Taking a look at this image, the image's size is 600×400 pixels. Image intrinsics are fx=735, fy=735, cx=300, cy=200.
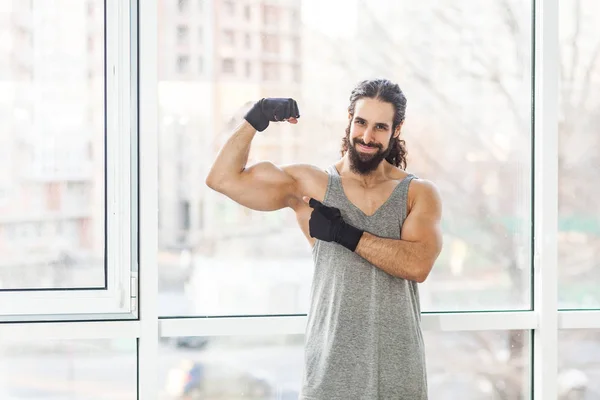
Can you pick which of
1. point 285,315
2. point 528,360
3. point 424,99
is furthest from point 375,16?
point 528,360

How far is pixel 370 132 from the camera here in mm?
2389

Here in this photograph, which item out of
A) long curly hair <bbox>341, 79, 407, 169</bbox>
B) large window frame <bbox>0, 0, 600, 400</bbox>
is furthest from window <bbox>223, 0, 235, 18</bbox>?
long curly hair <bbox>341, 79, 407, 169</bbox>

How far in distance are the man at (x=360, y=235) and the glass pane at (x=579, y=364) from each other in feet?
2.35

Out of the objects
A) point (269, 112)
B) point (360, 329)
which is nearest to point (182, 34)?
point (269, 112)

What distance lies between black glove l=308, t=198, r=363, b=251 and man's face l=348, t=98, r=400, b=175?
209 mm

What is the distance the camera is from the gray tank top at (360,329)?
225 cm

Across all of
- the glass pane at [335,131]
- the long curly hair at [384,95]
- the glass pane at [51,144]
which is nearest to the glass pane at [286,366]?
the glass pane at [335,131]

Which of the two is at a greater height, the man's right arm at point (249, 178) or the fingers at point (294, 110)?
the fingers at point (294, 110)

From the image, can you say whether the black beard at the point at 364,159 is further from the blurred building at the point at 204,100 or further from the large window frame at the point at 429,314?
the large window frame at the point at 429,314

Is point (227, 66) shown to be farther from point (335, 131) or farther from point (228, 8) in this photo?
point (335, 131)

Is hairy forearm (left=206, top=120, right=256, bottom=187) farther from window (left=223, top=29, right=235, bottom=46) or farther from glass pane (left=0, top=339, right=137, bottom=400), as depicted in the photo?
glass pane (left=0, top=339, right=137, bottom=400)

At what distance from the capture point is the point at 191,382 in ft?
8.31

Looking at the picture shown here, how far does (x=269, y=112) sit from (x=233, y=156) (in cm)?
18

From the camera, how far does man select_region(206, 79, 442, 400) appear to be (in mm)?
2256
